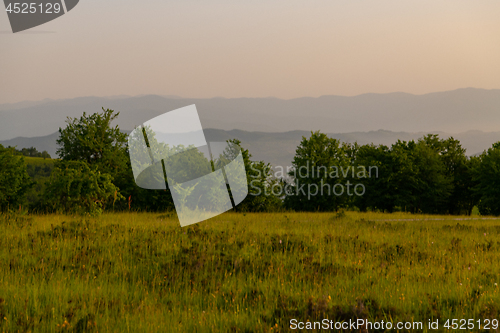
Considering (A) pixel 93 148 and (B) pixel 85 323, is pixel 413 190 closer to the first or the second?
(A) pixel 93 148

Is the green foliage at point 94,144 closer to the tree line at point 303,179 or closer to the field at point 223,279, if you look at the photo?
→ the tree line at point 303,179

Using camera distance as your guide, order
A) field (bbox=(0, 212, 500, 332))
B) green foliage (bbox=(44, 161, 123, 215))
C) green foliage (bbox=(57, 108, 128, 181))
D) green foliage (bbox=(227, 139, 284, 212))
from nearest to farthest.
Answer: field (bbox=(0, 212, 500, 332)), green foliage (bbox=(44, 161, 123, 215)), green foliage (bbox=(57, 108, 128, 181)), green foliage (bbox=(227, 139, 284, 212))

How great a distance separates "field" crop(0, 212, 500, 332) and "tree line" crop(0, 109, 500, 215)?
5449mm

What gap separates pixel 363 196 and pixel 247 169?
17737 mm

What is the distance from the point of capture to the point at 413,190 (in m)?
46.8

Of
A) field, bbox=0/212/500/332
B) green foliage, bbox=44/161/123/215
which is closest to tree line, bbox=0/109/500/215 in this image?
green foliage, bbox=44/161/123/215

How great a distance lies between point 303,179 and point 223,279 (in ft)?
86.4

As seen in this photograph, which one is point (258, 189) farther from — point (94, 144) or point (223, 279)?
point (223, 279)

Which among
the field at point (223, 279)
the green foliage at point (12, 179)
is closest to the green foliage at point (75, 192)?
the field at point (223, 279)

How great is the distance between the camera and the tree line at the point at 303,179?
18.4m

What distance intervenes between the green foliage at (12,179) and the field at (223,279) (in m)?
17.0

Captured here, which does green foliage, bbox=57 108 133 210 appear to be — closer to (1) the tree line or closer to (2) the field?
(1) the tree line

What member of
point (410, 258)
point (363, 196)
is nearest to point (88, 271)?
point (410, 258)

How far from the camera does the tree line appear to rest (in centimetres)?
1836
